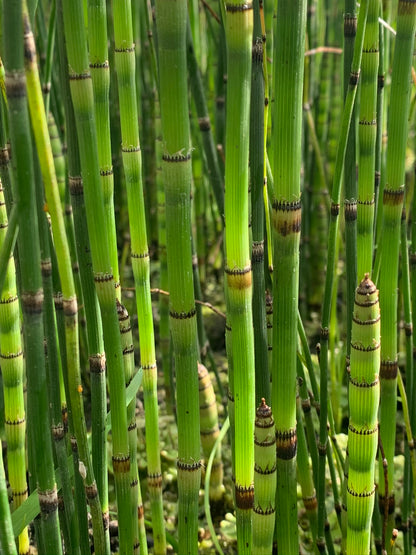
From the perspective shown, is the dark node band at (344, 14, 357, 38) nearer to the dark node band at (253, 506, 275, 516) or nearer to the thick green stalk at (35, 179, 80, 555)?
the thick green stalk at (35, 179, 80, 555)

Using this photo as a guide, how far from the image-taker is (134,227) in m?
1.04

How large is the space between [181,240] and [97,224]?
0.11m

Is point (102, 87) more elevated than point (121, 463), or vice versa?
point (102, 87)

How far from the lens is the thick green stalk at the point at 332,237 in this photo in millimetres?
932

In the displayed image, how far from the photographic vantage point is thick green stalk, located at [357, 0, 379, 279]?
1014mm

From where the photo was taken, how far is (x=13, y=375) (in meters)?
1.04

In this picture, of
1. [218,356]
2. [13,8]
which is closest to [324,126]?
[218,356]

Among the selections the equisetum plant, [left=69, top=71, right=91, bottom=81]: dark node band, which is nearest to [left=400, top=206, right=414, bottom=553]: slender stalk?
the equisetum plant

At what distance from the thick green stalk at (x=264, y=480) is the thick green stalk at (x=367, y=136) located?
1.34ft

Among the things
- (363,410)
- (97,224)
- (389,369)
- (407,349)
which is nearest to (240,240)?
(97,224)

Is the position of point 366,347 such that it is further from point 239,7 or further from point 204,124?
point 204,124

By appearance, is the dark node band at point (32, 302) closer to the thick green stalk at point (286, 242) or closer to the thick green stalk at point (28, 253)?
the thick green stalk at point (28, 253)

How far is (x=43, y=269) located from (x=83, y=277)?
7 cm

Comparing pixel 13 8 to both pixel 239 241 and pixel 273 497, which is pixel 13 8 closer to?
pixel 239 241
